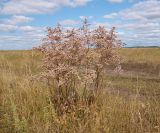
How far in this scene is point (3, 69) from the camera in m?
12.5

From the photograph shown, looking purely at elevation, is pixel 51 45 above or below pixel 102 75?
above

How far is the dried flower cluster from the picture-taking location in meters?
7.90

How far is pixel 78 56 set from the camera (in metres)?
8.02

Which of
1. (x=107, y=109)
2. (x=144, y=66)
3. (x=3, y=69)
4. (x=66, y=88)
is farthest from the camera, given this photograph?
(x=144, y=66)

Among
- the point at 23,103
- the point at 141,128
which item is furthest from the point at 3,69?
the point at 141,128

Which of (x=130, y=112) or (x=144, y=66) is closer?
(x=130, y=112)

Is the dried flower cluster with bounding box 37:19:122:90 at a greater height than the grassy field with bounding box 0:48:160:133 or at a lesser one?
greater

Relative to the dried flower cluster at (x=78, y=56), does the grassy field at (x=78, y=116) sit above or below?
below

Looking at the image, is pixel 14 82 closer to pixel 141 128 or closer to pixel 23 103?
pixel 23 103

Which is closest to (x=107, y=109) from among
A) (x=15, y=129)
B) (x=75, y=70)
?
(x=75, y=70)

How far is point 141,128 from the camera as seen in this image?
270 inches

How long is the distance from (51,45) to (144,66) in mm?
22559

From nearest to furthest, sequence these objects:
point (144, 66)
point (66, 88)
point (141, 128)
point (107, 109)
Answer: point (141, 128)
point (107, 109)
point (66, 88)
point (144, 66)

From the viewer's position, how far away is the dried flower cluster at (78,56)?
25.9 feet
